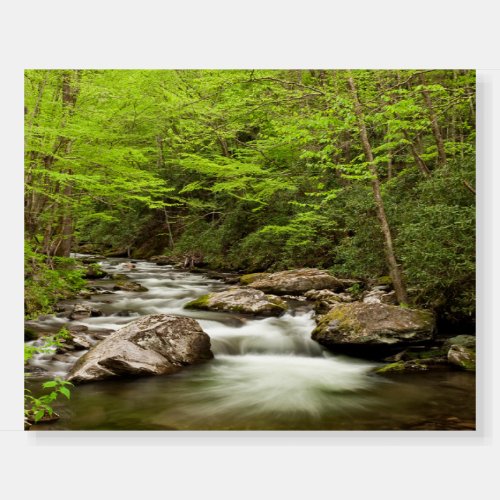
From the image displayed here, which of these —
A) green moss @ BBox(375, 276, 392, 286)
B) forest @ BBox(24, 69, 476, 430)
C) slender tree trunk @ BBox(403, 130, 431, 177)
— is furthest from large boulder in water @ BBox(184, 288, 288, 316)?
slender tree trunk @ BBox(403, 130, 431, 177)

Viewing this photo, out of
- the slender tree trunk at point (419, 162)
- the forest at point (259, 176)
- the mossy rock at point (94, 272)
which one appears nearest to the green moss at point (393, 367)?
the forest at point (259, 176)

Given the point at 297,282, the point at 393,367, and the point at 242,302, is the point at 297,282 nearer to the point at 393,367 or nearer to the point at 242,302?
the point at 242,302

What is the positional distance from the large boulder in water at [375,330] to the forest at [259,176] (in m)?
0.19

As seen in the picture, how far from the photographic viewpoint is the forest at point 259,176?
4.21 m

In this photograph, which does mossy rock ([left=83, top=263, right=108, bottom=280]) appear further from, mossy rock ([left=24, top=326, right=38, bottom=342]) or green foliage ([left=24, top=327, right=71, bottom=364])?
mossy rock ([left=24, top=326, right=38, bottom=342])

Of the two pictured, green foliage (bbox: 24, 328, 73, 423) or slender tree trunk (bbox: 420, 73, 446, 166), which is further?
slender tree trunk (bbox: 420, 73, 446, 166)

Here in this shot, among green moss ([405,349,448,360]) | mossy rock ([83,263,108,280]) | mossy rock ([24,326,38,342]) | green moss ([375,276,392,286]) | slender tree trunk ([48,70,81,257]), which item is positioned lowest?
green moss ([405,349,448,360])

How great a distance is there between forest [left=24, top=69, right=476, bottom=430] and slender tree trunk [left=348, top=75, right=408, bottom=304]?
1 cm

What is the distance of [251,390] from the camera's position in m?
3.95

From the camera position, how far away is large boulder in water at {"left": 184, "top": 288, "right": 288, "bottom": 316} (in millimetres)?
4723

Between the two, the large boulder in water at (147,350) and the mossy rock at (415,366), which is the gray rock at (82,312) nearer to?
the large boulder in water at (147,350)

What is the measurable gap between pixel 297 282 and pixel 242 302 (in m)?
0.64
